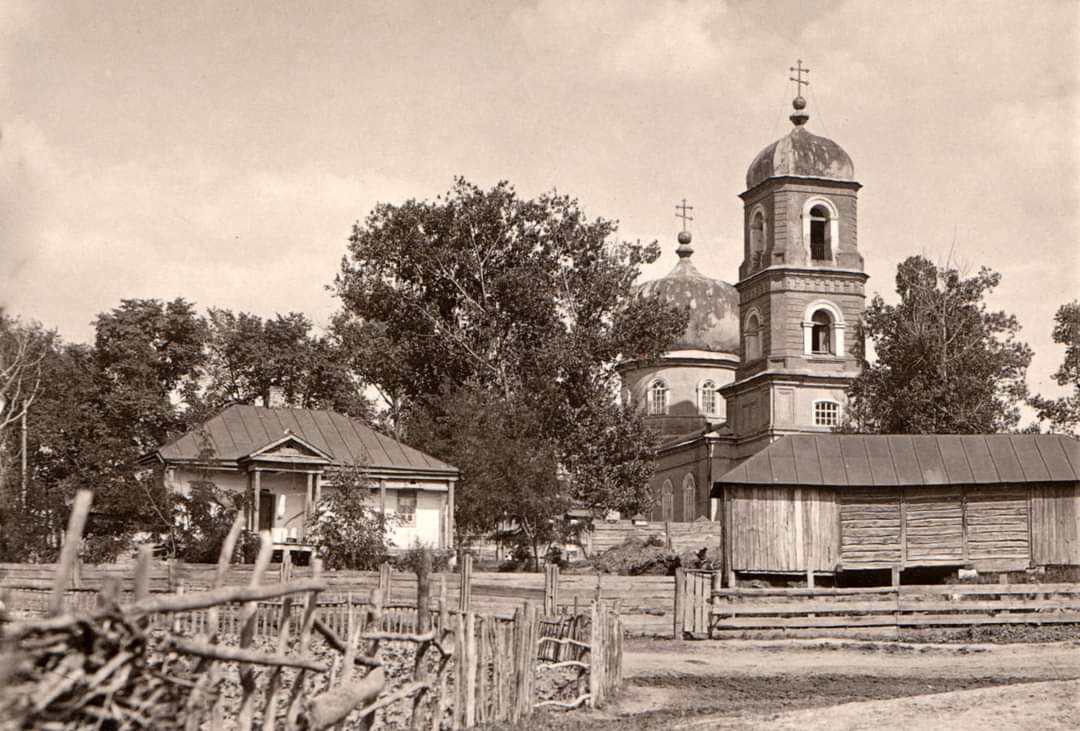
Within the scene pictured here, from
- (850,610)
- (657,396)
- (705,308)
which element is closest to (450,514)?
(850,610)

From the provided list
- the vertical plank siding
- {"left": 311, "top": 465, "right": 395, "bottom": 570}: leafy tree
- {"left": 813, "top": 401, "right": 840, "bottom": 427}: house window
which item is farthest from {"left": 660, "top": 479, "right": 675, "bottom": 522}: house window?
the vertical plank siding

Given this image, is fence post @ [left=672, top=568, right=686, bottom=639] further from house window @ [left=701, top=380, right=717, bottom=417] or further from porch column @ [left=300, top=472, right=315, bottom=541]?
house window @ [left=701, top=380, right=717, bottom=417]

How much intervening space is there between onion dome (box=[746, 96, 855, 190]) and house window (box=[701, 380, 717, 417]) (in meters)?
12.8

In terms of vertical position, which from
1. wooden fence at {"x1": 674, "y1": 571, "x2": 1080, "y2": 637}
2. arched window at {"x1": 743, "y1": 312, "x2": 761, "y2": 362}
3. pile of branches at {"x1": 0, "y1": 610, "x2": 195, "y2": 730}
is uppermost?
arched window at {"x1": 743, "y1": 312, "x2": 761, "y2": 362}

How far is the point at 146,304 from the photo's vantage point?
5831cm

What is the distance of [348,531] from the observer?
37781 mm

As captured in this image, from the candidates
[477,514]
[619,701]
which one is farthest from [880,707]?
[477,514]

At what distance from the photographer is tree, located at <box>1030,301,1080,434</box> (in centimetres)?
4931

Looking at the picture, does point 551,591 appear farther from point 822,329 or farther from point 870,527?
point 822,329

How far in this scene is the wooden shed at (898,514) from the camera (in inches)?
1315

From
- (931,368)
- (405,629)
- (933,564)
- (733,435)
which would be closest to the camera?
(405,629)

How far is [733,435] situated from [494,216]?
526 inches

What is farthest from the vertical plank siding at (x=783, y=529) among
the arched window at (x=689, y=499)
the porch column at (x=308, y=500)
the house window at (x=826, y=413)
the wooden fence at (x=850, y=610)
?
the arched window at (x=689, y=499)

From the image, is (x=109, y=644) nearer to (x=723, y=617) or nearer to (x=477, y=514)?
(x=723, y=617)
